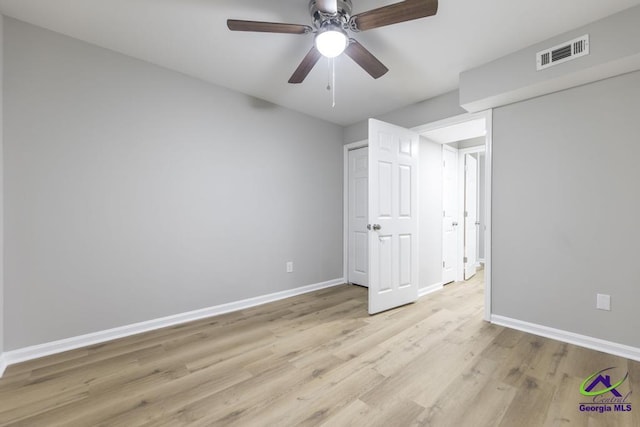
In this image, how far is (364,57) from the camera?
1.89 m

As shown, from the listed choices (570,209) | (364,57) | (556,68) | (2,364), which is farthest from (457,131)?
(2,364)

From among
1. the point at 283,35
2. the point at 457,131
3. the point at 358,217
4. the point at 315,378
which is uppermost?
the point at 283,35

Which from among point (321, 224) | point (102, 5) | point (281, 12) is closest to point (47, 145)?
point (102, 5)

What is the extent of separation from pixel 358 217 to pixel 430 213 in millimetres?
1030

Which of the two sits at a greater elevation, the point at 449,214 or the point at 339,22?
the point at 339,22

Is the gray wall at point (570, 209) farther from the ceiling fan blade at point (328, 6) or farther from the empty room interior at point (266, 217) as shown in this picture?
the ceiling fan blade at point (328, 6)

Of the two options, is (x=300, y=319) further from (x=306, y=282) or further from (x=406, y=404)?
(x=406, y=404)

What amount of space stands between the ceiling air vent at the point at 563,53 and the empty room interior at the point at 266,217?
0.01m

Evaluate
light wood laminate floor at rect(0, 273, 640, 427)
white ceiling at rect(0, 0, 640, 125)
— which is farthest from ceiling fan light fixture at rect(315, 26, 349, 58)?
light wood laminate floor at rect(0, 273, 640, 427)

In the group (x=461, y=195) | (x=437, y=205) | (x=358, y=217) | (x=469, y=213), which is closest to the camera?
(x=437, y=205)

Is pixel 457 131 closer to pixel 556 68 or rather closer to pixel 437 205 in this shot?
pixel 437 205

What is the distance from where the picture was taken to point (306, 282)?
368 centimetres

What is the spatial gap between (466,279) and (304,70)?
4.06 m

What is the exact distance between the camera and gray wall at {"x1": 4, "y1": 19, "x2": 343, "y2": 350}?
197cm
